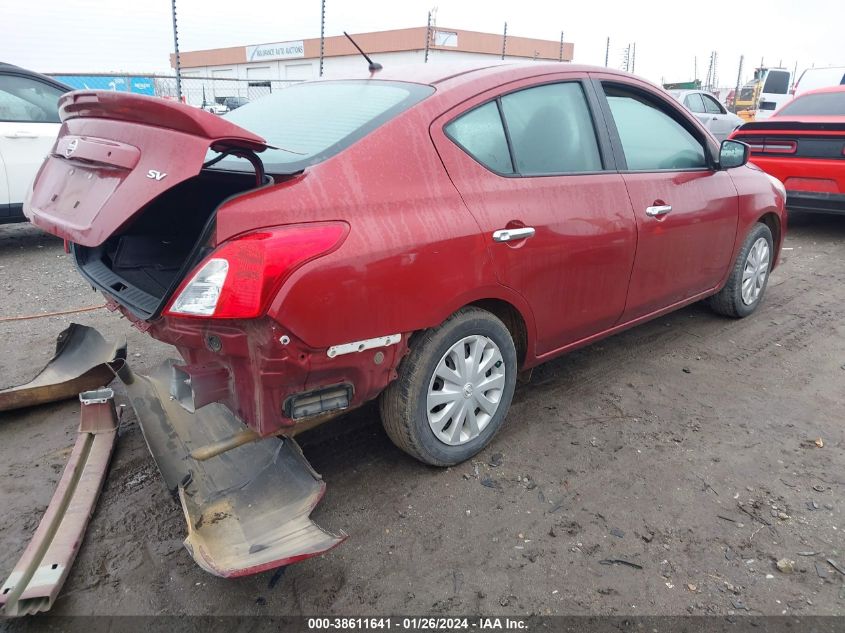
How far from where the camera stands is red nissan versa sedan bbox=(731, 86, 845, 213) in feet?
22.0

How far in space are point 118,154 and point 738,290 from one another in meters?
4.16

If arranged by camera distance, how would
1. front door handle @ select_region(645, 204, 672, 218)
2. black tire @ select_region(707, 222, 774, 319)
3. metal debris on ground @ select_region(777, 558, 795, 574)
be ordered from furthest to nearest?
black tire @ select_region(707, 222, 774, 319)
front door handle @ select_region(645, 204, 672, 218)
metal debris on ground @ select_region(777, 558, 795, 574)

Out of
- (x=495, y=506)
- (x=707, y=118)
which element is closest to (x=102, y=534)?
(x=495, y=506)

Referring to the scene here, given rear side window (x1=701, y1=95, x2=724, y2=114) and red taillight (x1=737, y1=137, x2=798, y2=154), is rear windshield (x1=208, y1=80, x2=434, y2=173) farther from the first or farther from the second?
rear side window (x1=701, y1=95, x2=724, y2=114)

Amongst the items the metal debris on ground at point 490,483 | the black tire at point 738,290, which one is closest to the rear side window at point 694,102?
the black tire at point 738,290

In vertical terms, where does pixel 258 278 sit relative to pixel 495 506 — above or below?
above

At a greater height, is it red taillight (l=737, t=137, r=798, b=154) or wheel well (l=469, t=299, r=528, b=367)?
red taillight (l=737, t=137, r=798, b=154)

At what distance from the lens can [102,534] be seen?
7.70 feet

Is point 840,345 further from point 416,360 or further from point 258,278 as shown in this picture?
point 258,278

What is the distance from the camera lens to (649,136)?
→ 354 centimetres

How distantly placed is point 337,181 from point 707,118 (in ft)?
45.1

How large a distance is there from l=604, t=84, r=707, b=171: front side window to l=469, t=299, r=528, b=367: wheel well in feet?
3.72

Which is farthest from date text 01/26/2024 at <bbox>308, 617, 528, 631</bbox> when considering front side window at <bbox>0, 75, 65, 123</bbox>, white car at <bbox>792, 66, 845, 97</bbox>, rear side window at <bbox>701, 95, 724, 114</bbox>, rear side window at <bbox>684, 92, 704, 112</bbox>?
rear side window at <bbox>701, 95, 724, 114</bbox>

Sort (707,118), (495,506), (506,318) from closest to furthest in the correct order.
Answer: (495,506) < (506,318) < (707,118)
